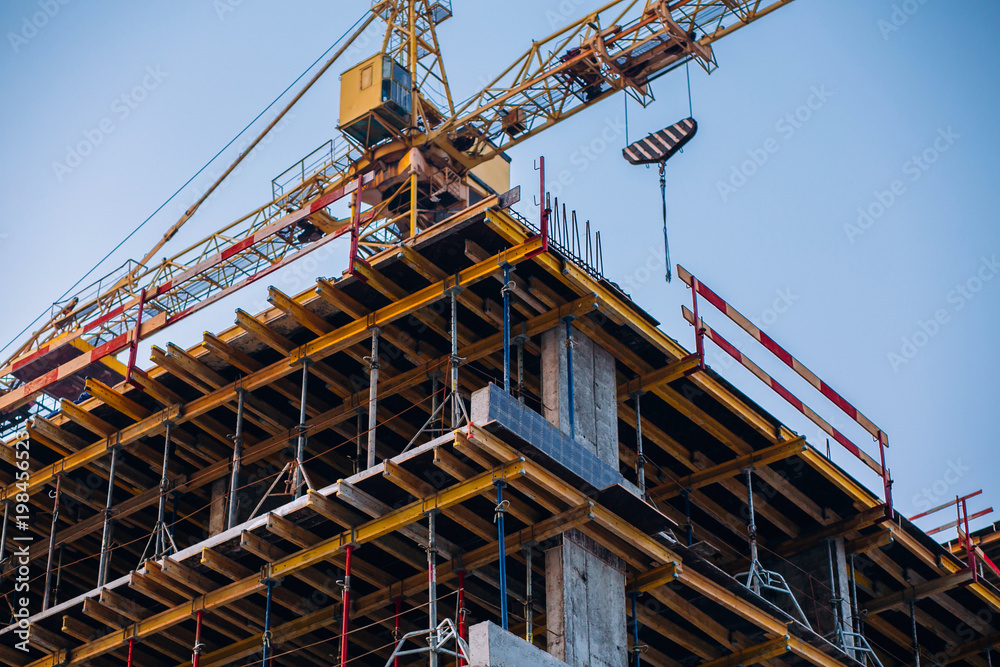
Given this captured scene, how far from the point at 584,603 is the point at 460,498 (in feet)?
8.29

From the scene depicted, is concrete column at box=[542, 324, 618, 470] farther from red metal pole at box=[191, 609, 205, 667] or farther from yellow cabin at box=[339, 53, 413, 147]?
yellow cabin at box=[339, 53, 413, 147]

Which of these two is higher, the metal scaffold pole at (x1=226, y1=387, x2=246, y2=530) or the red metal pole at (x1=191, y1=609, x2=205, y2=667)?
the metal scaffold pole at (x1=226, y1=387, x2=246, y2=530)

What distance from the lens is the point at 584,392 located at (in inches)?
1035

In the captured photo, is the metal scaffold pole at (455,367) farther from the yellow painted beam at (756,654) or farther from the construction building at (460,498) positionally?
the yellow painted beam at (756,654)

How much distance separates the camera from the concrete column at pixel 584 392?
84.2 ft

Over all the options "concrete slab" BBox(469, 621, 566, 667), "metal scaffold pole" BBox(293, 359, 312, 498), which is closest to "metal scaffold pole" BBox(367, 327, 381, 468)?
"metal scaffold pole" BBox(293, 359, 312, 498)

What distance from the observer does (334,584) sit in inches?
1045

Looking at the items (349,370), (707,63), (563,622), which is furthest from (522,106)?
(563,622)

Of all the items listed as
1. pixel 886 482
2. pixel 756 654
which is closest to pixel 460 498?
pixel 756 654

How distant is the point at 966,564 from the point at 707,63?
13.6 meters

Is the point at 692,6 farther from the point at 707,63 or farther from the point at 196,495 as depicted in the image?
the point at 196,495

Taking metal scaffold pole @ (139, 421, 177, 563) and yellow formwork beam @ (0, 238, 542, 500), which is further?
metal scaffold pole @ (139, 421, 177, 563)

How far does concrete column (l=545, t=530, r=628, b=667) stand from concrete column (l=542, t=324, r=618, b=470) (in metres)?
1.72

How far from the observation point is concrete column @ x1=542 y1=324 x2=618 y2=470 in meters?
25.7
